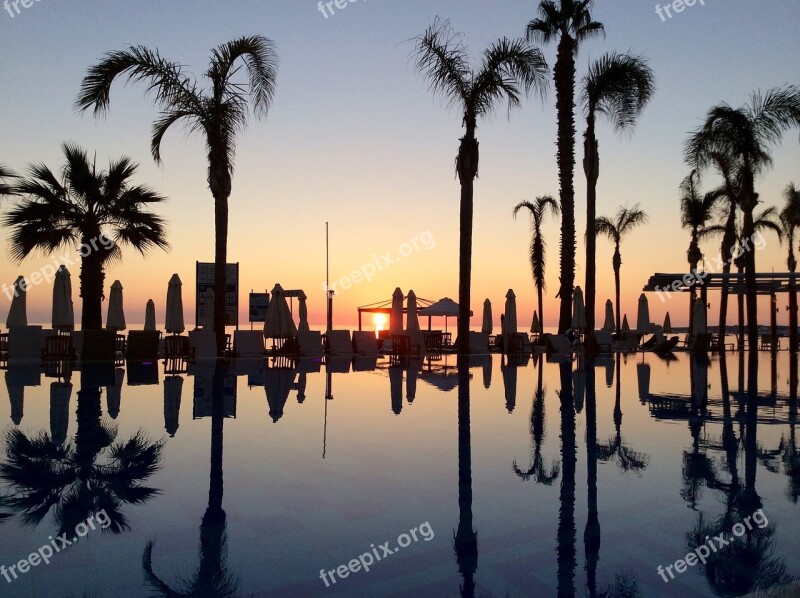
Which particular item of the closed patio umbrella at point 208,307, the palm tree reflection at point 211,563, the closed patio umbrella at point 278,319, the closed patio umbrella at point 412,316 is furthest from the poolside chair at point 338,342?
the palm tree reflection at point 211,563

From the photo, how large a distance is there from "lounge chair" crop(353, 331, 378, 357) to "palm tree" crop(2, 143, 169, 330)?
6516mm

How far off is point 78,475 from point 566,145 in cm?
1952

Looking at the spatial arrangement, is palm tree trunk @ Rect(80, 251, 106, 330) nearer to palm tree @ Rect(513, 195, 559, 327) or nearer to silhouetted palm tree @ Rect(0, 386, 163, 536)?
silhouetted palm tree @ Rect(0, 386, 163, 536)

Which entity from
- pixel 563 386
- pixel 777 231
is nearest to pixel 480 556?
pixel 563 386

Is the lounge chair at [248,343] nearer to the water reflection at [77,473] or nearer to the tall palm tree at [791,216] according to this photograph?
the water reflection at [77,473]

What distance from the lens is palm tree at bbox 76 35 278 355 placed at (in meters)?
16.7

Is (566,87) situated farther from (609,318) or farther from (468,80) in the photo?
(609,318)

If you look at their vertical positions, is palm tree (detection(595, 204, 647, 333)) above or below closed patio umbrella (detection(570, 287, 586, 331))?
above

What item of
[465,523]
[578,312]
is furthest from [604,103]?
[465,523]

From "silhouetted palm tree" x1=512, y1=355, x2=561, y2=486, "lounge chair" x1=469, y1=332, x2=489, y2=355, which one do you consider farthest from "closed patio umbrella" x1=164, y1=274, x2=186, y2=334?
"silhouetted palm tree" x1=512, y1=355, x2=561, y2=486

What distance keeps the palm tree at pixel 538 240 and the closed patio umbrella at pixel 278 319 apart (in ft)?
62.0

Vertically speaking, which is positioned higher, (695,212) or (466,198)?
(695,212)

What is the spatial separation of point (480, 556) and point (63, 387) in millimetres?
9540

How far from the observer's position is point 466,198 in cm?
1922
